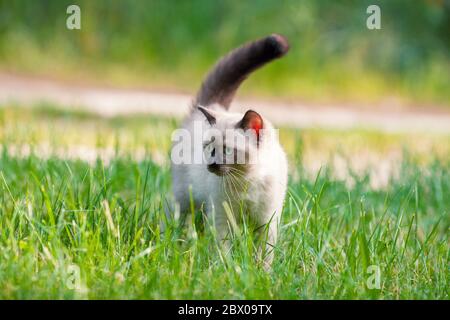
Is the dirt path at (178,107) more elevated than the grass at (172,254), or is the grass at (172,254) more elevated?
the dirt path at (178,107)

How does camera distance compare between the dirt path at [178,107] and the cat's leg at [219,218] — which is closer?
the cat's leg at [219,218]

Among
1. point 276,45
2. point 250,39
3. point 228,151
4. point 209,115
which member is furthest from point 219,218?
point 250,39

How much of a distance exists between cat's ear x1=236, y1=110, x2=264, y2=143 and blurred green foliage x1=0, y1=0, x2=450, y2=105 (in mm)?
6708

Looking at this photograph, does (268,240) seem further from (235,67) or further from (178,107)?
(178,107)

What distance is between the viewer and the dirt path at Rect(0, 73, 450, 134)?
29.3 ft

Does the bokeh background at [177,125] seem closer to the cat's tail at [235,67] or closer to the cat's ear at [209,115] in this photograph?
the cat's ear at [209,115]

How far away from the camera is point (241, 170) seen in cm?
371

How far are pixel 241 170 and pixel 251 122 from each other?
23cm

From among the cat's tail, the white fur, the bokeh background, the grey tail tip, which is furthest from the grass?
the grey tail tip

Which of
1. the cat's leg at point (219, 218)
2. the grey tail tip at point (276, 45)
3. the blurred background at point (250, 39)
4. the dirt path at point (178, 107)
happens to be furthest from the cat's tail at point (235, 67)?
the blurred background at point (250, 39)

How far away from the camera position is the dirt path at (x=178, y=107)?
352 inches

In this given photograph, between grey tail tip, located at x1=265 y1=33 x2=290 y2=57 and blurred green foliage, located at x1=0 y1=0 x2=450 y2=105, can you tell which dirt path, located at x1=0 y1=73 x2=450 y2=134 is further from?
grey tail tip, located at x1=265 y1=33 x2=290 y2=57
